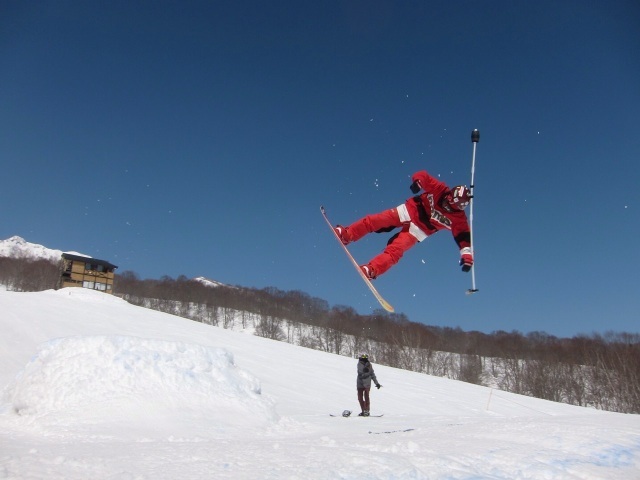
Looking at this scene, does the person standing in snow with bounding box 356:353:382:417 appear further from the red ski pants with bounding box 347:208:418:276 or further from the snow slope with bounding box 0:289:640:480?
the red ski pants with bounding box 347:208:418:276

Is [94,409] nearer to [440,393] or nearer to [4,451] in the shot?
[4,451]

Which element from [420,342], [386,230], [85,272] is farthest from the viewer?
[420,342]

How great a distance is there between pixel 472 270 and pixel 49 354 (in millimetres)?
7405

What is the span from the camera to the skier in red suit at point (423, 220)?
6.38m

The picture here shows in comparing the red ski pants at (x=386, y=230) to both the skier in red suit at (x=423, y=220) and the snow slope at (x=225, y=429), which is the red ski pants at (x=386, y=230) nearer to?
the skier in red suit at (x=423, y=220)

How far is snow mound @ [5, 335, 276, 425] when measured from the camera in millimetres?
7473

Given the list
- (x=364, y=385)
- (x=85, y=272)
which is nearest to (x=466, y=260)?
(x=364, y=385)

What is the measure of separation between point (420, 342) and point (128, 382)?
5662 cm

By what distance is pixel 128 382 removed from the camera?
806cm

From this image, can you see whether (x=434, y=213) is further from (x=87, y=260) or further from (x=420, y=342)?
(x=420, y=342)

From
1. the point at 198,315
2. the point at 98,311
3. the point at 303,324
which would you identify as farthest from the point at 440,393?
the point at 198,315

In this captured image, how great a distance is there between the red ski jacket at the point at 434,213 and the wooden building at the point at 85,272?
38729 mm

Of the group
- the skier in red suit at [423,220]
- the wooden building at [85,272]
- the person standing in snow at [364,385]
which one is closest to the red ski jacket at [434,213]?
the skier in red suit at [423,220]

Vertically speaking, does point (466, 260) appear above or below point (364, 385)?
above
